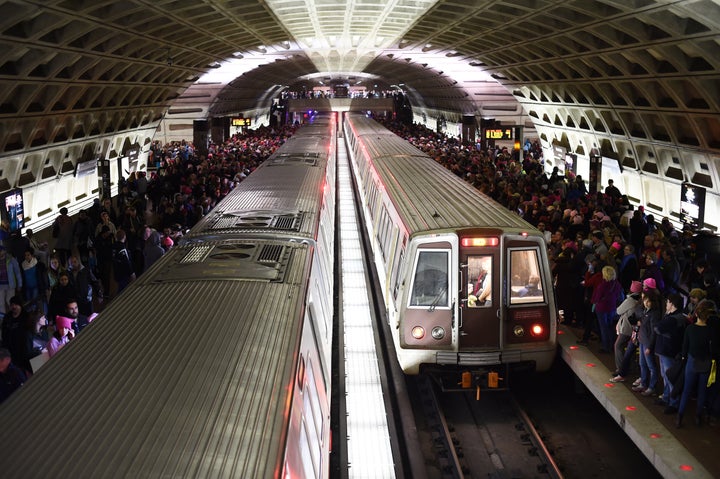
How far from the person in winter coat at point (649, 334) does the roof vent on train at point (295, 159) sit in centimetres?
1102

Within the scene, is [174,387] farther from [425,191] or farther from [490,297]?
[425,191]

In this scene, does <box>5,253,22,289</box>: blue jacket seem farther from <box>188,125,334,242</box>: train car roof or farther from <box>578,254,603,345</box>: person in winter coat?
<box>578,254,603,345</box>: person in winter coat

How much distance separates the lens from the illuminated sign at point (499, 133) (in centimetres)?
3262

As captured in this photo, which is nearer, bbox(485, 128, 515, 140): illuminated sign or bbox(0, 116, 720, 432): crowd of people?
bbox(0, 116, 720, 432): crowd of people

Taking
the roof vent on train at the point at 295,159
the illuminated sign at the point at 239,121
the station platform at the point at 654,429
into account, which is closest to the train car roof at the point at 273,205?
the roof vent on train at the point at 295,159

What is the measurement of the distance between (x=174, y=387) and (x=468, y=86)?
121 ft

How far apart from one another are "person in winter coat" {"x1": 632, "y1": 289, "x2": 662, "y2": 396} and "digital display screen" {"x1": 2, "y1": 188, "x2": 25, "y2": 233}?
43.9 ft

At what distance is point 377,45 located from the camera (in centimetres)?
3097

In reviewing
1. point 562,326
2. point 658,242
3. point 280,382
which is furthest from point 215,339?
point 658,242

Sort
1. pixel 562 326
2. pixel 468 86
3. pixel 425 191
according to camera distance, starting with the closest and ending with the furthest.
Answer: pixel 562 326
pixel 425 191
pixel 468 86

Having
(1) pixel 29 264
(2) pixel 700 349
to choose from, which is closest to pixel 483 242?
(2) pixel 700 349

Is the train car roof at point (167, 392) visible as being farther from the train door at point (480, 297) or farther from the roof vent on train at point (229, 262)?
the train door at point (480, 297)

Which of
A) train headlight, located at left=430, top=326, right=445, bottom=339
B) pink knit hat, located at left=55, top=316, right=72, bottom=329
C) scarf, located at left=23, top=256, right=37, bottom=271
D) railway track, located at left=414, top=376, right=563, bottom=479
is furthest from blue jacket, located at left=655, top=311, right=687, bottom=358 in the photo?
scarf, located at left=23, top=256, right=37, bottom=271

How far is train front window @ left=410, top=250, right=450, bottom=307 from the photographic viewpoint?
30.4ft
